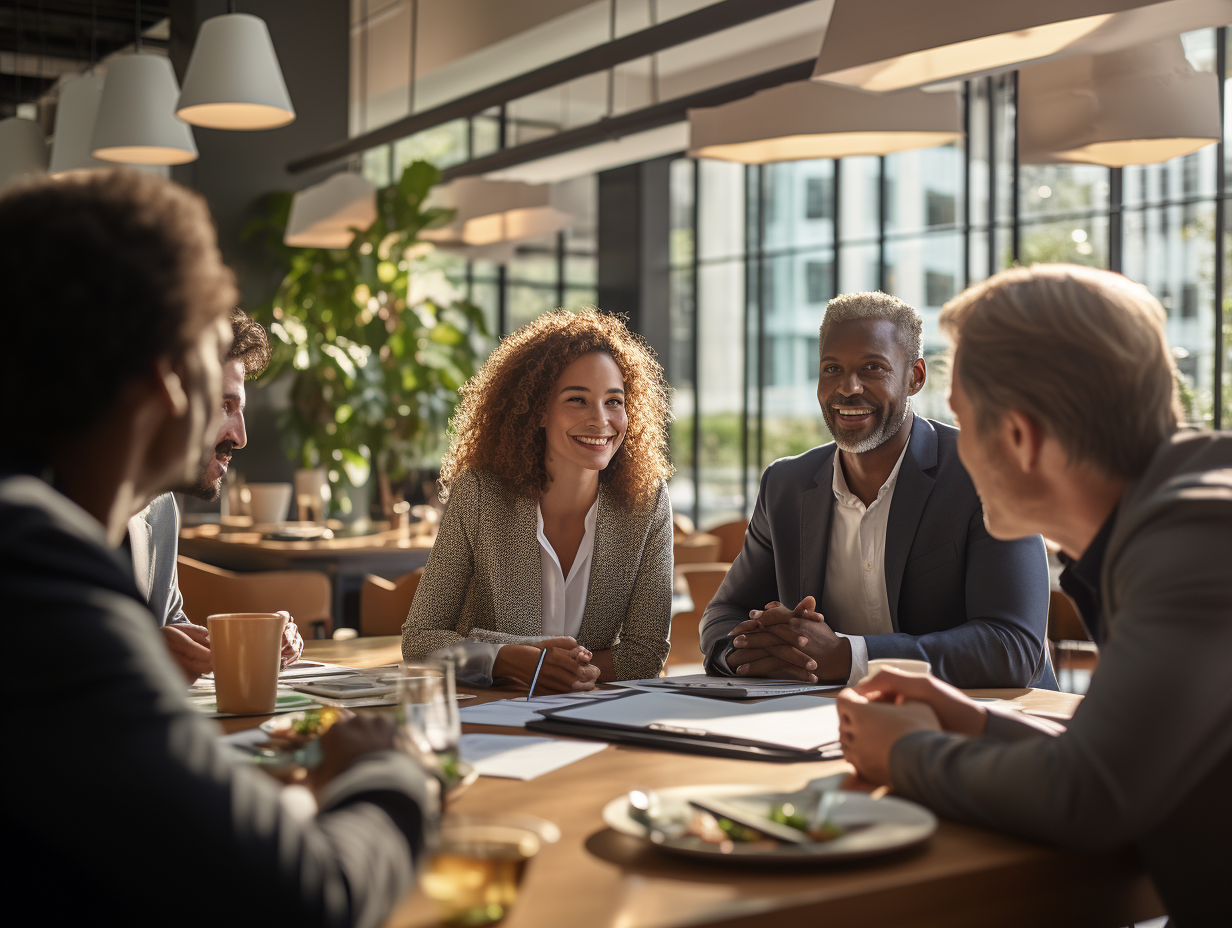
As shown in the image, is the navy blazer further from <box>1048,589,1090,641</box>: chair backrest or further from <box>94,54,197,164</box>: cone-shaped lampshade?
<box>94,54,197,164</box>: cone-shaped lampshade

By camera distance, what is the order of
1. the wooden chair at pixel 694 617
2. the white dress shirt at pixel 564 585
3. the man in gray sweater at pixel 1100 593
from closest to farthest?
the man in gray sweater at pixel 1100 593 → the white dress shirt at pixel 564 585 → the wooden chair at pixel 694 617

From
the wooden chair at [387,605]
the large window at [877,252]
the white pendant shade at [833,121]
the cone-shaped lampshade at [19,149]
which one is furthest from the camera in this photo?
the large window at [877,252]

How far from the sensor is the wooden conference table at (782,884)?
98 cm

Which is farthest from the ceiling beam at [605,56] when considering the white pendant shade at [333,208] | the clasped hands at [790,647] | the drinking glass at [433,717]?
the drinking glass at [433,717]

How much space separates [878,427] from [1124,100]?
1.45 m

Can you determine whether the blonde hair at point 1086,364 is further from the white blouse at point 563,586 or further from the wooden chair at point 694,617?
the wooden chair at point 694,617

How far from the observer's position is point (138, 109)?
4.71m

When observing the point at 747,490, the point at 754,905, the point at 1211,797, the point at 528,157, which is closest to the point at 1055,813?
the point at 1211,797

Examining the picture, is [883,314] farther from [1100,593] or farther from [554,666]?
[1100,593]

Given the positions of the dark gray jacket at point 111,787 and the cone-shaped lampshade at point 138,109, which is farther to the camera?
the cone-shaped lampshade at point 138,109

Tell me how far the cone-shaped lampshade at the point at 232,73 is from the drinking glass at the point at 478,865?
3.93 m

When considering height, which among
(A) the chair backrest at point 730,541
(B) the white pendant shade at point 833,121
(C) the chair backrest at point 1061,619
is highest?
(B) the white pendant shade at point 833,121

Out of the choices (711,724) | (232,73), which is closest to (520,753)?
(711,724)

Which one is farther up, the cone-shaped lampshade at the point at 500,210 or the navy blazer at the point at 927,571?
the cone-shaped lampshade at the point at 500,210
